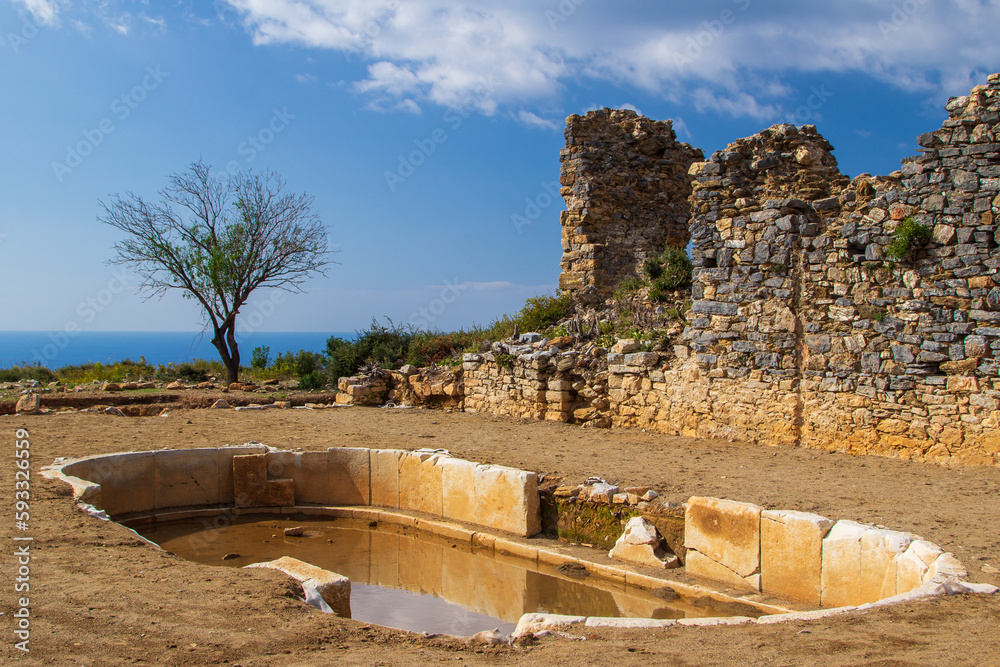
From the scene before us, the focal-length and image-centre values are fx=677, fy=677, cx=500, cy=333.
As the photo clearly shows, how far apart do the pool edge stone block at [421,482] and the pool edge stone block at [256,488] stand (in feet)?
4.75

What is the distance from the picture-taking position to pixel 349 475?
26.9 feet

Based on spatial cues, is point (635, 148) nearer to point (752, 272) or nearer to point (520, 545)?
point (752, 272)

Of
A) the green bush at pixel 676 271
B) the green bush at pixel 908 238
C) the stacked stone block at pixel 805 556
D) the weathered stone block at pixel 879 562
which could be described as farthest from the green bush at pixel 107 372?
the weathered stone block at pixel 879 562

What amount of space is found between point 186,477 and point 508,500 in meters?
4.02

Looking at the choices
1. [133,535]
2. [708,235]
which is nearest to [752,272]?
[708,235]

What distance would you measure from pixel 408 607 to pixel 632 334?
6.15m

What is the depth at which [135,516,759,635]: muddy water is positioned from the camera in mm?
5227

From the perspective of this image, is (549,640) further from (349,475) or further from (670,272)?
(670,272)

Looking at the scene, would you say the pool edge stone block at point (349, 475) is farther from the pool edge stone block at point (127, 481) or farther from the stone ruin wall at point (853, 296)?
the stone ruin wall at point (853, 296)

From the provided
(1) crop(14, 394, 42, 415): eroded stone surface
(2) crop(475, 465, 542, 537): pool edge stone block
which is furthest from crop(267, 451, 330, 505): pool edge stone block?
(1) crop(14, 394, 42, 415): eroded stone surface

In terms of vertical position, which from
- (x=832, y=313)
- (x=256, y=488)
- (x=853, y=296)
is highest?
(x=853, y=296)

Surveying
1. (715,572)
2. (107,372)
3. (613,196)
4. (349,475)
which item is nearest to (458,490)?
(349,475)

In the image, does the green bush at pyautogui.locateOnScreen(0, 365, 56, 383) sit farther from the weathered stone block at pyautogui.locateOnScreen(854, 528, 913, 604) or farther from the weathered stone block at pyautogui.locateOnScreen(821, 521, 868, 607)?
the weathered stone block at pyautogui.locateOnScreen(854, 528, 913, 604)

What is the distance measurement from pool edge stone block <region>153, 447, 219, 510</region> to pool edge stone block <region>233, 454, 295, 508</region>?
309mm
